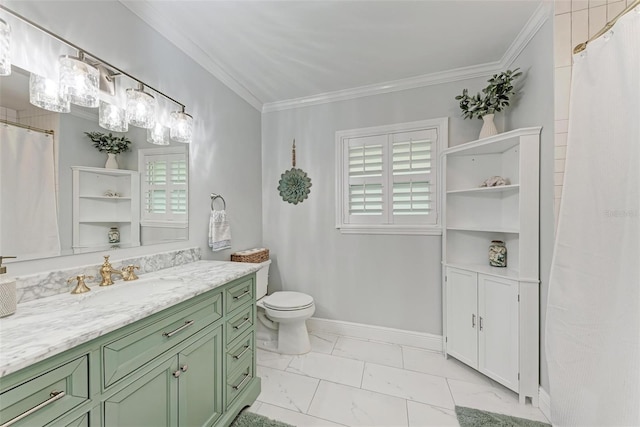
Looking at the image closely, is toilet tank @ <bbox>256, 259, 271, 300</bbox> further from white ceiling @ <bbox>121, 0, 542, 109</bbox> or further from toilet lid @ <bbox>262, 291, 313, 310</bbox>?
white ceiling @ <bbox>121, 0, 542, 109</bbox>

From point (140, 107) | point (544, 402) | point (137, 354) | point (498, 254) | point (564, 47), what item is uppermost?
point (564, 47)

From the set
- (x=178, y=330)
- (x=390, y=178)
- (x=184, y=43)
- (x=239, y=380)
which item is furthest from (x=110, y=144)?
(x=390, y=178)

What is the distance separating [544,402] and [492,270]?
822 mm

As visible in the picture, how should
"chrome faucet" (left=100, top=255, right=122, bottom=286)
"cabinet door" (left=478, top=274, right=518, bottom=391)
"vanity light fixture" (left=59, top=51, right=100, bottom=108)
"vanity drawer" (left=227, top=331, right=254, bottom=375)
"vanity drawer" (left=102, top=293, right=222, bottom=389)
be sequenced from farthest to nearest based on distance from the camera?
"cabinet door" (left=478, top=274, right=518, bottom=391) < "vanity drawer" (left=227, top=331, right=254, bottom=375) < "chrome faucet" (left=100, top=255, right=122, bottom=286) < "vanity light fixture" (left=59, top=51, right=100, bottom=108) < "vanity drawer" (left=102, top=293, right=222, bottom=389)

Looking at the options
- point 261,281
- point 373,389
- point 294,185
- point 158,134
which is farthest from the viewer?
point 294,185

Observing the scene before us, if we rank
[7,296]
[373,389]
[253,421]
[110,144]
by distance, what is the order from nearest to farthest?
[7,296] < [110,144] < [253,421] < [373,389]

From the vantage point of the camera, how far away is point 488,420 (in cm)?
155

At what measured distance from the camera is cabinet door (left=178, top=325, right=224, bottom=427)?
1.18 m

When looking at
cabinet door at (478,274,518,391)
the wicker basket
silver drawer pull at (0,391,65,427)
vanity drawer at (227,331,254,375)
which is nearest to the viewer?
silver drawer pull at (0,391,65,427)

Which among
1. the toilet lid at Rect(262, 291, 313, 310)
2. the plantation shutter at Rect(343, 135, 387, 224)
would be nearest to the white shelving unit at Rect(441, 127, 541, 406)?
the plantation shutter at Rect(343, 135, 387, 224)

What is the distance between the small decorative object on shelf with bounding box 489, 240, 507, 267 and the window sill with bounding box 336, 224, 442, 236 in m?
0.42

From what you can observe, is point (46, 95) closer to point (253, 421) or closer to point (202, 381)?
point (202, 381)

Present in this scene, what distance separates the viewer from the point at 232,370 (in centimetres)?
152

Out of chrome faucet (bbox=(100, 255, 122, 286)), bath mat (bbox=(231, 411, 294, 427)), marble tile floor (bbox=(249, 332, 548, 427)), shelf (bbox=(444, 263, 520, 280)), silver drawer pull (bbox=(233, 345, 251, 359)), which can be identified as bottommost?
marble tile floor (bbox=(249, 332, 548, 427))
